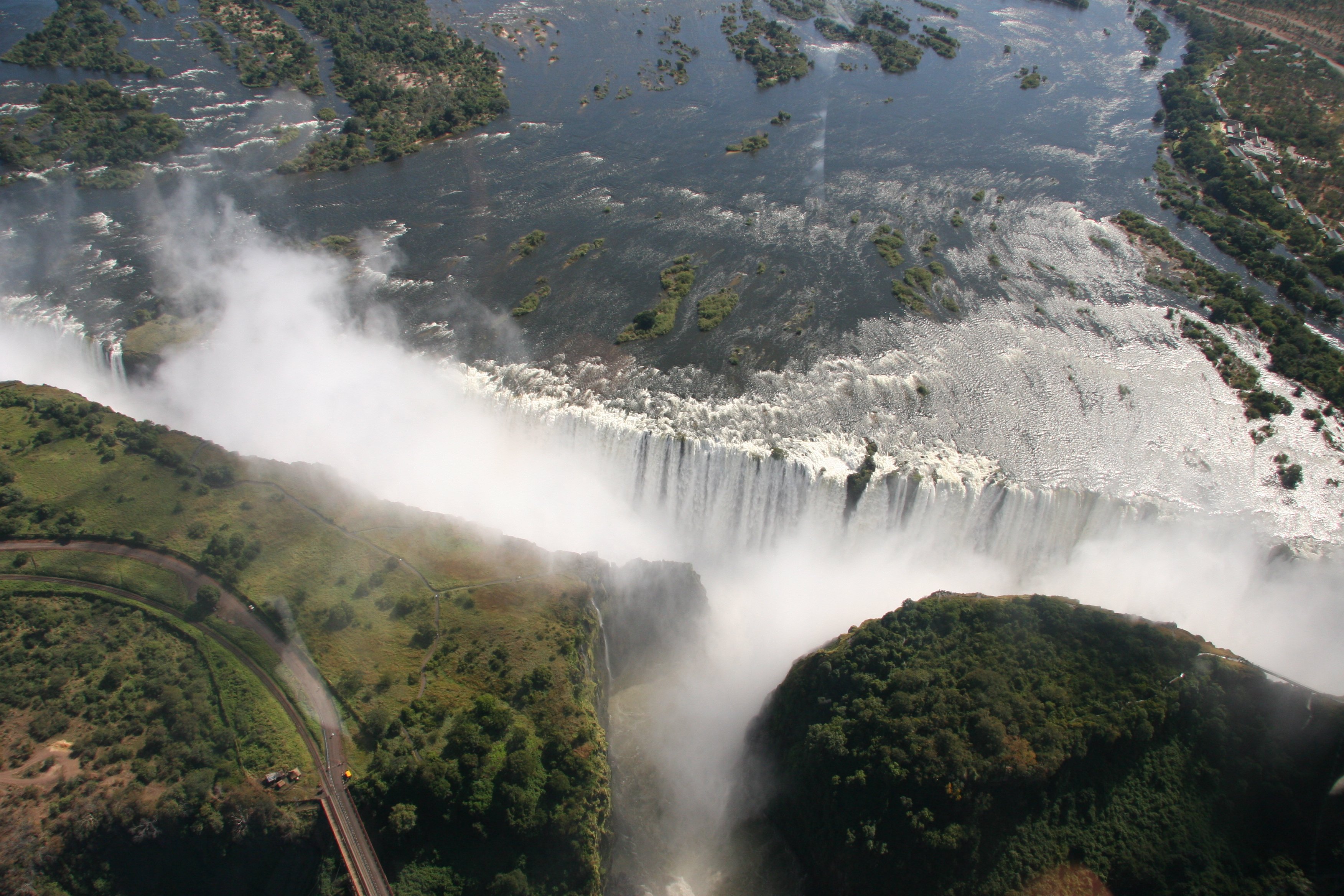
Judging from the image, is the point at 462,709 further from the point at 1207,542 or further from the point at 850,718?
the point at 1207,542

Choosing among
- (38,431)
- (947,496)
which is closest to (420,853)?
(947,496)

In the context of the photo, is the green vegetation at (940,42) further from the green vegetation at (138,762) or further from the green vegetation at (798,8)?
the green vegetation at (138,762)

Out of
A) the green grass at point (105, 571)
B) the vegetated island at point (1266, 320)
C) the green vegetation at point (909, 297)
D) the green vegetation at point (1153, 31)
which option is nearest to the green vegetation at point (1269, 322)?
the vegetated island at point (1266, 320)

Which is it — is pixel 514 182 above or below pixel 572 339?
above

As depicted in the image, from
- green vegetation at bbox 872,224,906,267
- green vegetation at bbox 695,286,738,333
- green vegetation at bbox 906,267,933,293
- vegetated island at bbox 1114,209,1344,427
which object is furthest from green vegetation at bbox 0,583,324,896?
vegetated island at bbox 1114,209,1344,427

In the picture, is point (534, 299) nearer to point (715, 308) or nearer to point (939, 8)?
A: point (715, 308)

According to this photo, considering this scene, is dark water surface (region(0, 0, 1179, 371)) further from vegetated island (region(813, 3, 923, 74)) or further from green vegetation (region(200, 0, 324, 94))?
green vegetation (region(200, 0, 324, 94))

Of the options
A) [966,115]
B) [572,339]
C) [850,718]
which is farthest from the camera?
[966,115]
